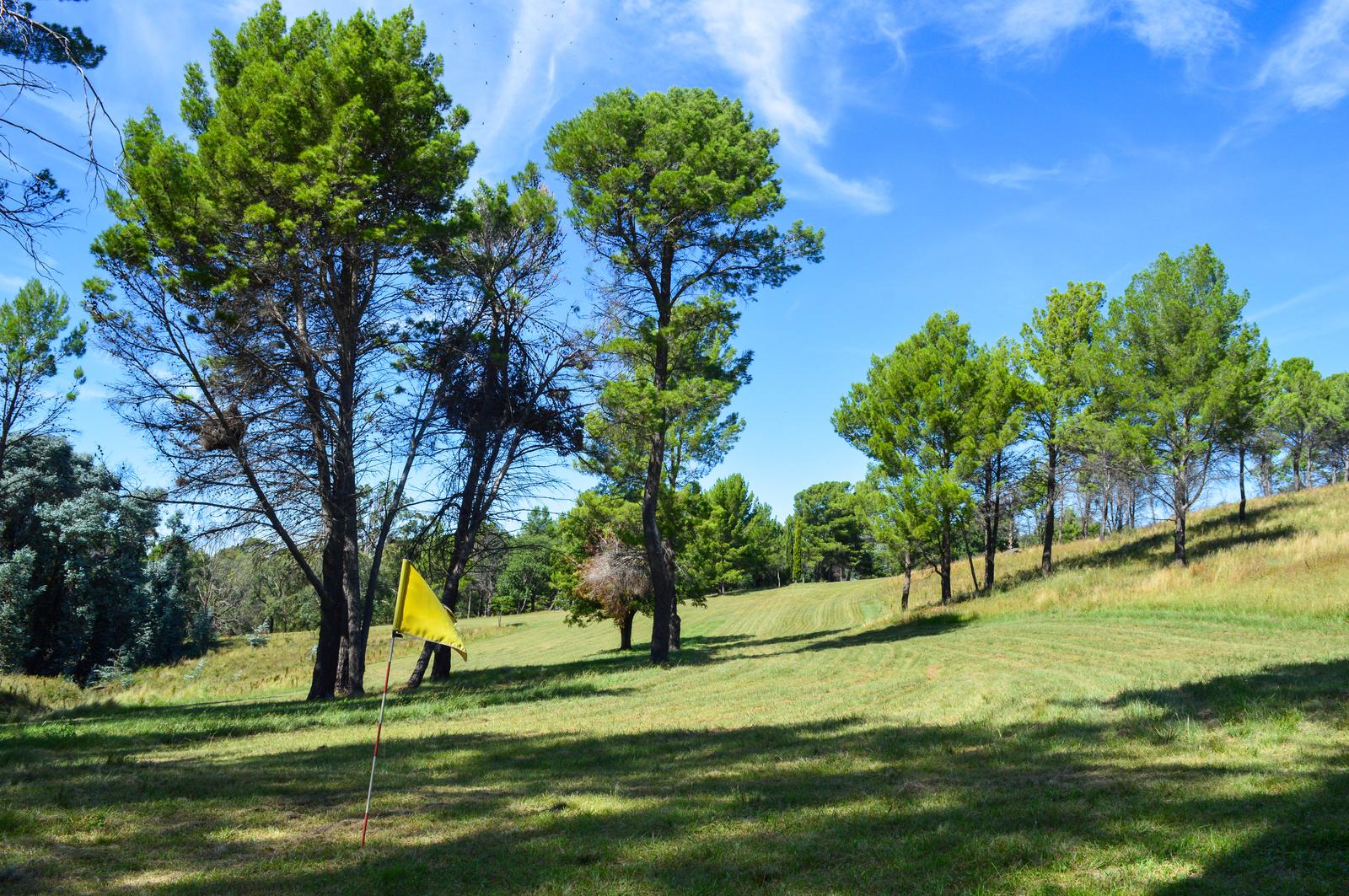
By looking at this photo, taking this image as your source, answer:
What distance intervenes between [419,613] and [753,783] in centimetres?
298

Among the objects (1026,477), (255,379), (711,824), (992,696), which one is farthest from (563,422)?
(1026,477)

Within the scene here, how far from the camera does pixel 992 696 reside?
9.54 m

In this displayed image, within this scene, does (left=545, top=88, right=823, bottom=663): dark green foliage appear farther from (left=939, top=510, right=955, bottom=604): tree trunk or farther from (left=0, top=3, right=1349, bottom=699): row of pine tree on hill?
(left=939, top=510, right=955, bottom=604): tree trunk

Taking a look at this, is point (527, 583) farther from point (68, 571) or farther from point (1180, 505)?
point (1180, 505)

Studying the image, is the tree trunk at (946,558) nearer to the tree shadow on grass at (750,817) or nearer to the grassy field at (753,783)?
the grassy field at (753,783)

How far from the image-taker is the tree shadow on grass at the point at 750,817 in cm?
387

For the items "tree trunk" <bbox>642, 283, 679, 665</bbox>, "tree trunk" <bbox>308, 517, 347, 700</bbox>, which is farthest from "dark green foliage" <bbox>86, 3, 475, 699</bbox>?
"tree trunk" <bbox>642, 283, 679, 665</bbox>

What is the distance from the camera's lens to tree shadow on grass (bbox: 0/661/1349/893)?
387cm

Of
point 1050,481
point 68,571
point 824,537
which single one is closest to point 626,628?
point 1050,481

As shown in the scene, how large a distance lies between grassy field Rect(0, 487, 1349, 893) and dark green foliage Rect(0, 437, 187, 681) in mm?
17179

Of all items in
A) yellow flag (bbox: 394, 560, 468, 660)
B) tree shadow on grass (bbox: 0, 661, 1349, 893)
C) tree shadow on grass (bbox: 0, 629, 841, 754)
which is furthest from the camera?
tree shadow on grass (bbox: 0, 629, 841, 754)

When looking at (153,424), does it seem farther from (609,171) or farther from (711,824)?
(711,824)

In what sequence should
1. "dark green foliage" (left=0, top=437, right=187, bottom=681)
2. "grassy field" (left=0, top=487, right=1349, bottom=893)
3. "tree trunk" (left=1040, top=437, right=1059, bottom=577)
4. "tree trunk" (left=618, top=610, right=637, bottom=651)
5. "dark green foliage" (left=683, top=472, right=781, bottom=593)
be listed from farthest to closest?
"dark green foliage" (left=683, top=472, right=781, bottom=593), "tree trunk" (left=618, top=610, right=637, bottom=651), "tree trunk" (left=1040, top=437, right=1059, bottom=577), "dark green foliage" (left=0, top=437, right=187, bottom=681), "grassy field" (left=0, top=487, right=1349, bottom=893)

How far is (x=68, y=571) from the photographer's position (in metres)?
29.2
